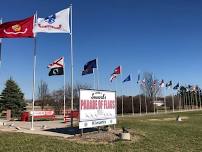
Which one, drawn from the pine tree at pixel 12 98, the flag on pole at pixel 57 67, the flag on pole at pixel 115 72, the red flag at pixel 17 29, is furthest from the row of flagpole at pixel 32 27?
the pine tree at pixel 12 98

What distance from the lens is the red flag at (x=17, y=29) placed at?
1864 cm

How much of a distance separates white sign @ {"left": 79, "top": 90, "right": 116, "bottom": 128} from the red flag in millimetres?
5222

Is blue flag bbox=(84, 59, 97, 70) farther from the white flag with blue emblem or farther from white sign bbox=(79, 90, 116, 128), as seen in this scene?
white sign bbox=(79, 90, 116, 128)

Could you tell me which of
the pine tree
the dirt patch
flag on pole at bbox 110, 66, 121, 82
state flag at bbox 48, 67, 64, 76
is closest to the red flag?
the dirt patch

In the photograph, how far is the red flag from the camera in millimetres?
18641

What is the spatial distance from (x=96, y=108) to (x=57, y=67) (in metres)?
12.8

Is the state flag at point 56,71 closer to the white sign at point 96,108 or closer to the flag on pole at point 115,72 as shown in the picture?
the white sign at point 96,108

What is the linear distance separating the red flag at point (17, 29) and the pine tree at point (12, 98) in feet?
128

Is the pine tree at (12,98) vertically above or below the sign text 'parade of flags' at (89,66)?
below

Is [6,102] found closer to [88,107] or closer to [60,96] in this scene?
[60,96]

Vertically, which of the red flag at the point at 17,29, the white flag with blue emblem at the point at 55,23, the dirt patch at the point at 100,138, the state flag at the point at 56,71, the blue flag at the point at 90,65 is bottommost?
the dirt patch at the point at 100,138

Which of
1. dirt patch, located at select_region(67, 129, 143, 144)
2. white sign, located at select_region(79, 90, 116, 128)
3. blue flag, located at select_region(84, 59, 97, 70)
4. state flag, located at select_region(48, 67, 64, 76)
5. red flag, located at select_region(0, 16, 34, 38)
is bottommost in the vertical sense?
dirt patch, located at select_region(67, 129, 143, 144)

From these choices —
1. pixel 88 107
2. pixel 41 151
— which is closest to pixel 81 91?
pixel 88 107

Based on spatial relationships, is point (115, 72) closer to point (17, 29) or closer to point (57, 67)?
point (57, 67)
